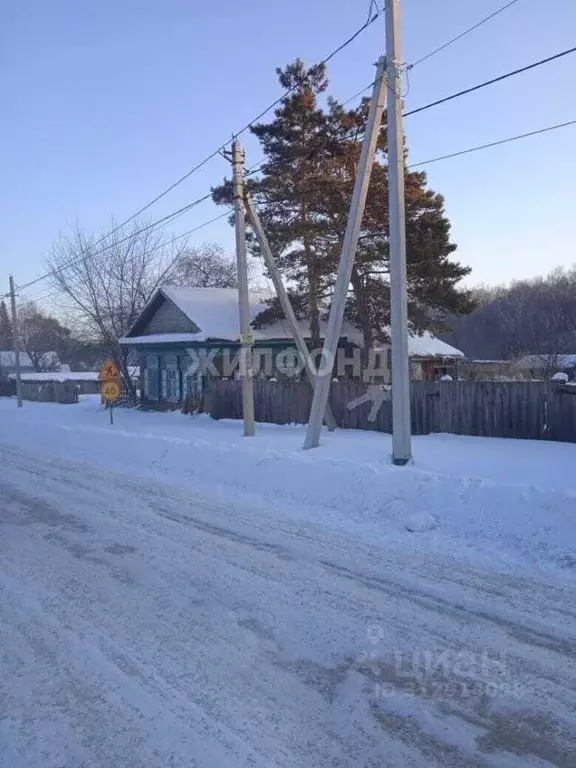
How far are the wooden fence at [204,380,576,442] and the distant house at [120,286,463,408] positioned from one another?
6717 mm

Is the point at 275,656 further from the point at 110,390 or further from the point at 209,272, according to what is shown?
the point at 209,272

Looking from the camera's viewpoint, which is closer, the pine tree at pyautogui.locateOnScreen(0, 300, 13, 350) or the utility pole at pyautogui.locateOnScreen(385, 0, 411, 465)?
the utility pole at pyautogui.locateOnScreen(385, 0, 411, 465)

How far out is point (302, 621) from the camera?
4.97 m

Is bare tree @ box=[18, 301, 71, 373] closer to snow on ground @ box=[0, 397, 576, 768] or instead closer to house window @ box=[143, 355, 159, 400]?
house window @ box=[143, 355, 159, 400]

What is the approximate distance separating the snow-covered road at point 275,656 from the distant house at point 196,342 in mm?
17990

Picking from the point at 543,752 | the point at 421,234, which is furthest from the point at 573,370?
the point at 543,752

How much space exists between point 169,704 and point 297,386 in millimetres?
15425

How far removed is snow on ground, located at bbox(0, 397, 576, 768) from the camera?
345 cm

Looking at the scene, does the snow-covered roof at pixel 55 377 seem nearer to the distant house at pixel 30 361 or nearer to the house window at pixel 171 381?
the distant house at pixel 30 361

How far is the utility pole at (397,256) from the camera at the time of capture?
10180 millimetres

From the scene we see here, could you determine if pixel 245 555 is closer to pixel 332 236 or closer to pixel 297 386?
pixel 297 386

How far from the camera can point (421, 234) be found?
21438 millimetres

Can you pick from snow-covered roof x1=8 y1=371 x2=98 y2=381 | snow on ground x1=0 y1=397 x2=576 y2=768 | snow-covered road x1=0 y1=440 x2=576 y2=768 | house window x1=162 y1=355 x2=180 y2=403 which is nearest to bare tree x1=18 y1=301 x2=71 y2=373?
snow-covered roof x1=8 y1=371 x2=98 y2=381

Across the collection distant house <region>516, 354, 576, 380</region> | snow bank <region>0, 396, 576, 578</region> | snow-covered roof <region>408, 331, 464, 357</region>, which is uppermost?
snow-covered roof <region>408, 331, 464, 357</region>
